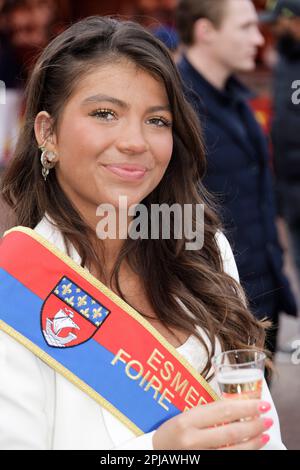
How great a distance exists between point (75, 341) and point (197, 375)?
0.94ft

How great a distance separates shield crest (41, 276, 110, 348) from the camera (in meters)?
1.79

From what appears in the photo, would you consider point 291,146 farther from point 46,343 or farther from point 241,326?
point 46,343

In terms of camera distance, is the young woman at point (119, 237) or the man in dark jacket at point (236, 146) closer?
the young woman at point (119, 237)

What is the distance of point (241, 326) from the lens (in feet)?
6.82

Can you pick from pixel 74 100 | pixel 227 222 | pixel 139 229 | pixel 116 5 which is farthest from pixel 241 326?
pixel 116 5

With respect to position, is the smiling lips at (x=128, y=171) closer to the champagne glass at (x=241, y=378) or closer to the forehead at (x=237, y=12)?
the champagne glass at (x=241, y=378)

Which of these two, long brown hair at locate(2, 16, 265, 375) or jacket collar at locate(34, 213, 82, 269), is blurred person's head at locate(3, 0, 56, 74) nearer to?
long brown hair at locate(2, 16, 265, 375)

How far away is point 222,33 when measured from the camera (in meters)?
4.18

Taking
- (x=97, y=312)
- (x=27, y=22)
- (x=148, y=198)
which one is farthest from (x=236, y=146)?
(x=27, y=22)

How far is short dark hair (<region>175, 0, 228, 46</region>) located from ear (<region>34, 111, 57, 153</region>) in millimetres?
2263

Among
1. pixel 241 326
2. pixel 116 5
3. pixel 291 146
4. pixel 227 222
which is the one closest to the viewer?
pixel 241 326

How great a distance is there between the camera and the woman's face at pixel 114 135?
1.88 metres

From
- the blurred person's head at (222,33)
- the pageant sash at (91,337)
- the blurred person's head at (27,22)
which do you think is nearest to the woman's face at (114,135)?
the pageant sash at (91,337)

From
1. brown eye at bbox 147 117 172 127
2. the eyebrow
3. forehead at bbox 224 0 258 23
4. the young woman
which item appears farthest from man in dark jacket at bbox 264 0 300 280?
the eyebrow
